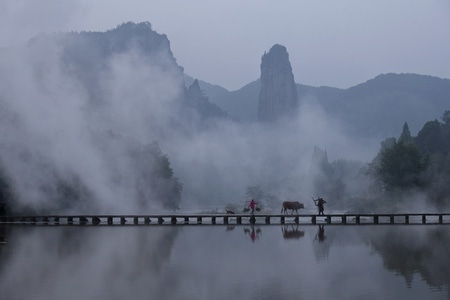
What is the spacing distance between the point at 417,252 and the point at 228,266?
6.35 m

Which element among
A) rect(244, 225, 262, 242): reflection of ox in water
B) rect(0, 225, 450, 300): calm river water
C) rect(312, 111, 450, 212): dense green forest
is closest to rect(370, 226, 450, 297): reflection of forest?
rect(0, 225, 450, 300): calm river water

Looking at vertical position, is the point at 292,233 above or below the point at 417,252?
above

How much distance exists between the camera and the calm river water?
1423cm

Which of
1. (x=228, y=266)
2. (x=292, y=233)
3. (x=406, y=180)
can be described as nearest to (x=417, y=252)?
(x=228, y=266)

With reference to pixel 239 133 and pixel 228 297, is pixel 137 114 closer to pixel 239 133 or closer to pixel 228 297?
pixel 239 133

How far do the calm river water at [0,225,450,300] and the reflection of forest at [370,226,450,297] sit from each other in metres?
0.03

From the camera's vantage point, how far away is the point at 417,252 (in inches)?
834

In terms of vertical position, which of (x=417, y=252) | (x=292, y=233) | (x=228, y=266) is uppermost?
(x=292, y=233)

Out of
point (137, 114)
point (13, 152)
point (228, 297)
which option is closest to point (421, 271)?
point (228, 297)

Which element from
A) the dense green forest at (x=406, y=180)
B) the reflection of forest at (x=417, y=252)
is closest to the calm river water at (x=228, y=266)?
the reflection of forest at (x=417, y=252)

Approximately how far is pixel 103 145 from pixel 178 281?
43183mm

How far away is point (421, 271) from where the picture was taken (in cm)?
1686

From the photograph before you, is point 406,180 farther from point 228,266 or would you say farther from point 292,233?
point 228,266

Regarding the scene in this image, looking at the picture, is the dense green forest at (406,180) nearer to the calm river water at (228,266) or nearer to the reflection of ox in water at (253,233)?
the reflection of ox in water at (253,233)
